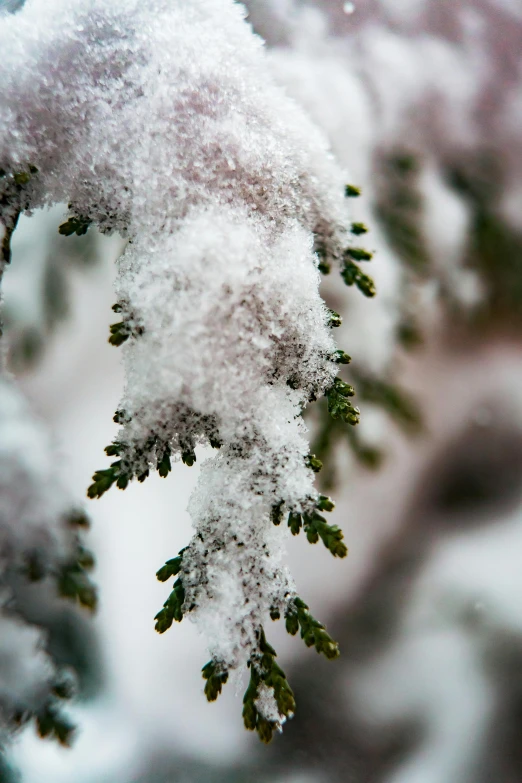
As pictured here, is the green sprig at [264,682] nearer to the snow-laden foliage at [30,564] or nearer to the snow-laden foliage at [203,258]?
the snow-laden foliage at [203,258]

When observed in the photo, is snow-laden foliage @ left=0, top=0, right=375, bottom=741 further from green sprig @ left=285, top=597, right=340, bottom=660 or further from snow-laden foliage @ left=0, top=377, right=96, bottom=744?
snow-laden foliage @ left=0, top=377, right=96, bottom=744

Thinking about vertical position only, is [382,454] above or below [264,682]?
above

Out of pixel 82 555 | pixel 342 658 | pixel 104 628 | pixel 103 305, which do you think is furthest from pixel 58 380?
pixel 342 658

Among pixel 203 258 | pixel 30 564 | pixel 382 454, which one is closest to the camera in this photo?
pixel 203 258

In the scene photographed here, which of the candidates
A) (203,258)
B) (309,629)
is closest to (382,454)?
(309,629)

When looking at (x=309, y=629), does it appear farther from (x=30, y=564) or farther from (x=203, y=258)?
(x=30, y=564)

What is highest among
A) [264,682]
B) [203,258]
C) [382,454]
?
[382,454]
